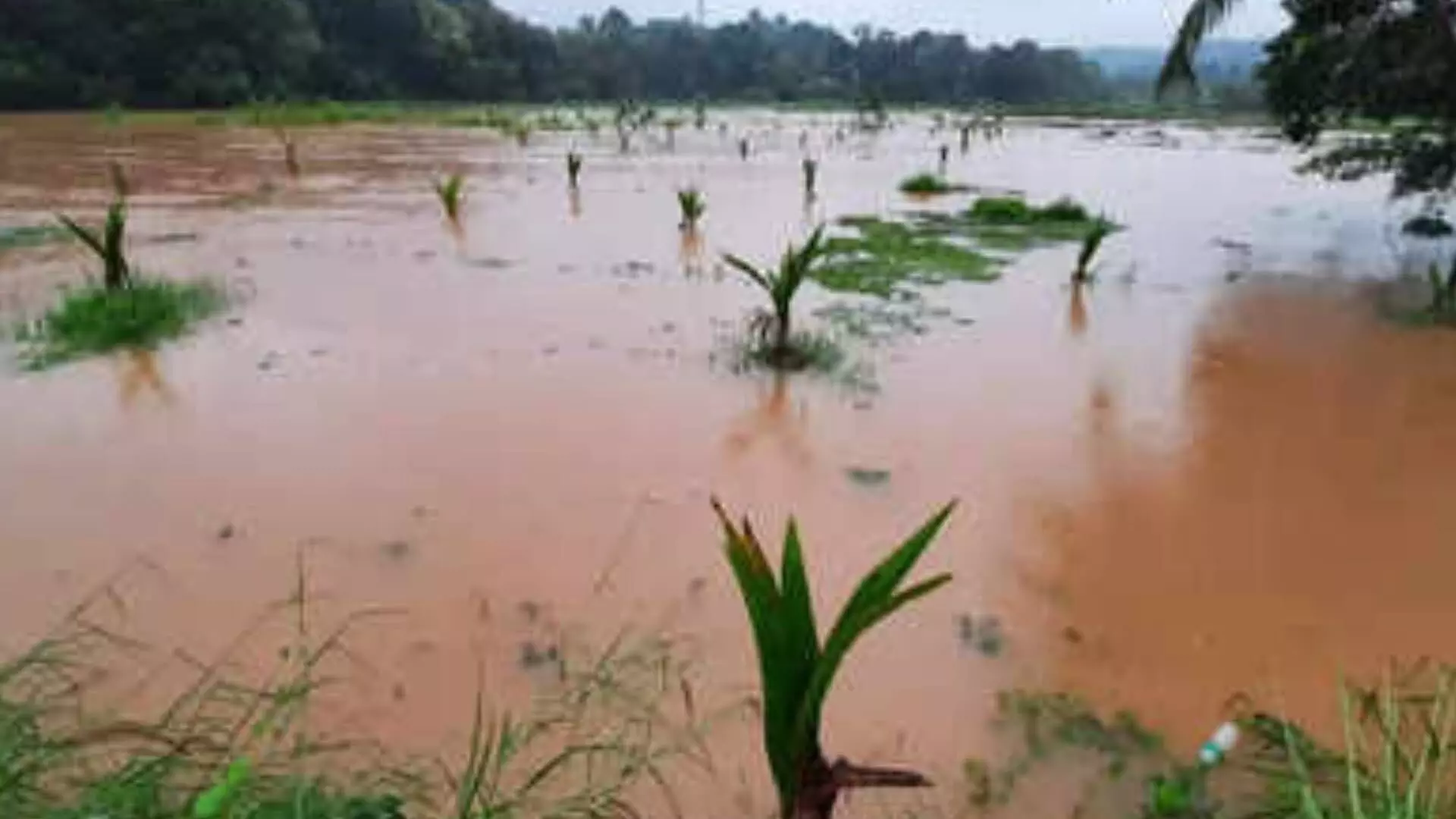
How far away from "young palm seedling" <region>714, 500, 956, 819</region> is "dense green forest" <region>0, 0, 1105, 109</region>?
143 feet

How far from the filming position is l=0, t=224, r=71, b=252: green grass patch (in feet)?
38.6

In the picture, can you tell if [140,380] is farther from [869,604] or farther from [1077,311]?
[1077,311]

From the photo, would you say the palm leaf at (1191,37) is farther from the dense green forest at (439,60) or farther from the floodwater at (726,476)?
the dense green forest at (439,60)

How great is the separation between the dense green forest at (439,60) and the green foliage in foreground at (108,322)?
119ft

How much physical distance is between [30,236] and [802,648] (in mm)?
12374

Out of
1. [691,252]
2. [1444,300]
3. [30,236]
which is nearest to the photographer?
[1444,300]

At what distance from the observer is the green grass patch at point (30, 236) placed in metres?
11.8

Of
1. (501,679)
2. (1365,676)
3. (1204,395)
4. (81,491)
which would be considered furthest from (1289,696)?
(81,491)

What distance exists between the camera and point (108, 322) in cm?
773

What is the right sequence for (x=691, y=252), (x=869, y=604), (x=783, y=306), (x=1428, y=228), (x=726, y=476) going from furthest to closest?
(x=1428, y=228)
(x=691, y=252)
(x=783, y=306)
(x=726, y=476)
(x=869, y=604)

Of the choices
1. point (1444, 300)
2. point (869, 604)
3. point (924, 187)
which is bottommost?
point (924, 187)

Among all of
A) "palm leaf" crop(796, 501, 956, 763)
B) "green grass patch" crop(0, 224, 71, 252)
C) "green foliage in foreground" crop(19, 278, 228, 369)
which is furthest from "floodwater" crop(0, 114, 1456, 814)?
"palm leaf" crop(796, 501, 956, 763)

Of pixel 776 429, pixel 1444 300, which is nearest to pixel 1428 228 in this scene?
pixel 1444 300

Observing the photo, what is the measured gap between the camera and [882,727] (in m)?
3.51
